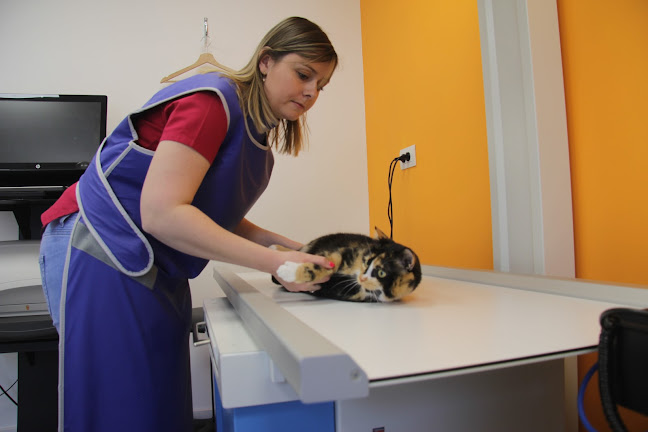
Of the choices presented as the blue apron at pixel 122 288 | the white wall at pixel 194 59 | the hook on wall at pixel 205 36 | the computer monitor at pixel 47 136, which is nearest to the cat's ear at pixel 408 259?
the blue apron at pixel 122 288

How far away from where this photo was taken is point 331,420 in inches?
21.5

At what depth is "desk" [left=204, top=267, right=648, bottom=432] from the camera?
0.44 meters

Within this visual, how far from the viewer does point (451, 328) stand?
0.56 m

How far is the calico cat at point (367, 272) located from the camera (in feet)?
2.52

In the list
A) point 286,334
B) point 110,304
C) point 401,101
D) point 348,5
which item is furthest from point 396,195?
point 286,334

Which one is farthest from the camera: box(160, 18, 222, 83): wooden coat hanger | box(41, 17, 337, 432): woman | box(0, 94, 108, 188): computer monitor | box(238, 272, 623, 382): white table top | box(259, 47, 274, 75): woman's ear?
box(160, 18, 222, 83): wooden coat hanger

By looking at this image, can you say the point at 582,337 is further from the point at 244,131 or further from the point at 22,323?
the point at 22,323

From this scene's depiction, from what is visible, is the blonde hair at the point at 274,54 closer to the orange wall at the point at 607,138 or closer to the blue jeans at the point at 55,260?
the blue jeans at the point at 55,260

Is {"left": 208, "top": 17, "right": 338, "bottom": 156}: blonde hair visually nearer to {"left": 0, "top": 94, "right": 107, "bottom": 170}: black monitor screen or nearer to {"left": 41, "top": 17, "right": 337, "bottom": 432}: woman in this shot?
{"left": 41, "top": 17, "right": 337, "bottom": 432}: woman

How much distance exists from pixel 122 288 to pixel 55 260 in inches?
6.9

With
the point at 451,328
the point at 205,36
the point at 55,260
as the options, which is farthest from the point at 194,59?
the point at 451,328

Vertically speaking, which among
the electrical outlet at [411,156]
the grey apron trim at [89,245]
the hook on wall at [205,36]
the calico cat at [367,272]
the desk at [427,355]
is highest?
the hook on wall at [205,36]

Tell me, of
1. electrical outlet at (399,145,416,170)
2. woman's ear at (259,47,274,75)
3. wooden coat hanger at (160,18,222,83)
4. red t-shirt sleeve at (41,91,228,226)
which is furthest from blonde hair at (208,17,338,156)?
wooden coat hanger at (160,18,222,83)

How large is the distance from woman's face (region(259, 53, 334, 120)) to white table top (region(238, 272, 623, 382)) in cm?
45
